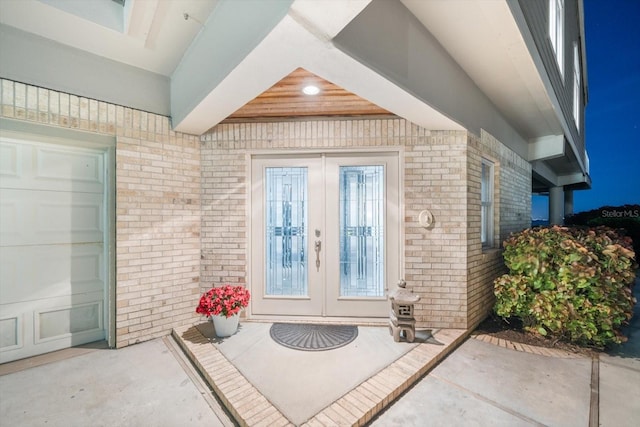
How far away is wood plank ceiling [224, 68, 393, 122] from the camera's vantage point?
2.99 m

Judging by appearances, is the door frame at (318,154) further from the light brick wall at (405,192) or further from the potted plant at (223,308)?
the potted plant at (223,308)

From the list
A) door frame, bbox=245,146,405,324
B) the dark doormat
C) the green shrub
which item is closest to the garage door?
door frame, bbox=245,146,405,324

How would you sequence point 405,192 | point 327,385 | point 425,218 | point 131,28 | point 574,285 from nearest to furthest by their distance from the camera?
1. point 327,385
2. point 131,28
3. point 574,285
4. point 425,218
5. point 405,192

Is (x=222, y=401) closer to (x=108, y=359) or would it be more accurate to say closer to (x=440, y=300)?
(x=108, y=359)

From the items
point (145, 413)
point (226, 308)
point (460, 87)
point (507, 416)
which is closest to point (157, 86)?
point (226, 308)

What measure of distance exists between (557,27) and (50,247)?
9.30m

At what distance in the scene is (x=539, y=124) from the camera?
514 cm

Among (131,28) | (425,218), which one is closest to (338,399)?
(425,218)

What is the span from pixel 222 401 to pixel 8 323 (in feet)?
8.71

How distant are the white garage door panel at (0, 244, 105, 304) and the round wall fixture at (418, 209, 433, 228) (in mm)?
4198

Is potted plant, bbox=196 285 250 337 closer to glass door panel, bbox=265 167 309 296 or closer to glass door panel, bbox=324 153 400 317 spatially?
glass door panel, bbox=265 167 309 296

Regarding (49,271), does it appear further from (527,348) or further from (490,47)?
(527,348)

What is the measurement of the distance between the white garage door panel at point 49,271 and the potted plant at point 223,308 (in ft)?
4.68

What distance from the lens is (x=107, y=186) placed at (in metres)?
3.30
